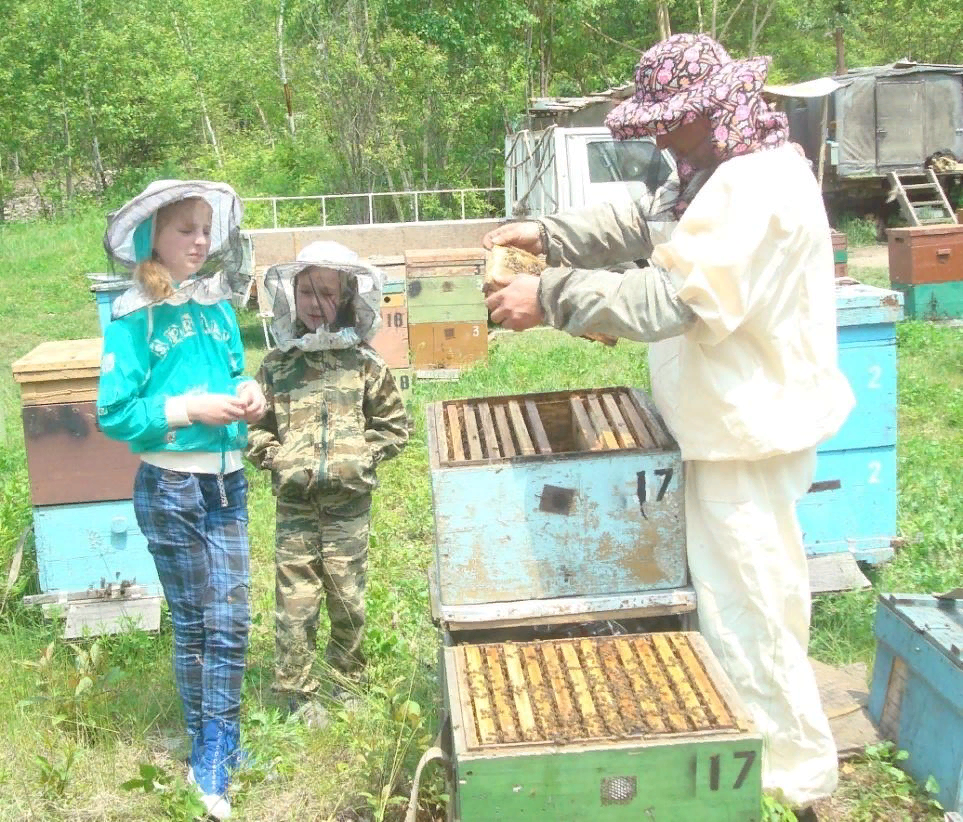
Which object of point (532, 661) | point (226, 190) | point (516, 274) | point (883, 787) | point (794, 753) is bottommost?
point (883, 787)

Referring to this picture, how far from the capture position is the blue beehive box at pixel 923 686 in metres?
2.62

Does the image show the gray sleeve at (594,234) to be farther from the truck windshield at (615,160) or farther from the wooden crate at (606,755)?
the truck windshield at (615,160)

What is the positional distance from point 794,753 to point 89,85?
2239 centimetres

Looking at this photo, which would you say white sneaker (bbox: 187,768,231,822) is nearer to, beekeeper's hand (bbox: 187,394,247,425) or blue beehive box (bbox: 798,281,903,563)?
beekeeper's hand (bbox: 187,394,247,425)

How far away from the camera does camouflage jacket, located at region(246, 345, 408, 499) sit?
310cm

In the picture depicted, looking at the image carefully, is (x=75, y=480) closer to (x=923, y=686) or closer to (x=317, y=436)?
(x=317, y=436)

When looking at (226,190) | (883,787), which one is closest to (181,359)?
(226,190)

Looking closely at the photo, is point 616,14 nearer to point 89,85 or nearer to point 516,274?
point 89,85

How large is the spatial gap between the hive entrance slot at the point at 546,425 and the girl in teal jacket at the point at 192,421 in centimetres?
54

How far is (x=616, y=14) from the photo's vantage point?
22.4 m

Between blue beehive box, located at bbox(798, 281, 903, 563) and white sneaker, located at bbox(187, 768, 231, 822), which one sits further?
blue beehive box, located at bbox(798, 281, 903, 563)

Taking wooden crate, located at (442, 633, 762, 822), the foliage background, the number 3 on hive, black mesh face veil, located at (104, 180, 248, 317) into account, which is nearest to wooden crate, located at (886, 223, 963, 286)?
black mesh face veil, located at (104, 180, 248, 317)

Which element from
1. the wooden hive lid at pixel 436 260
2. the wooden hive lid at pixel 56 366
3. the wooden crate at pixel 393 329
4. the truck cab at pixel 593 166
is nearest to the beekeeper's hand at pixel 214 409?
the wooden hive lid at pixel 56 366

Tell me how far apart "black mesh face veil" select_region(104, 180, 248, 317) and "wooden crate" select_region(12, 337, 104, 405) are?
109 cm
